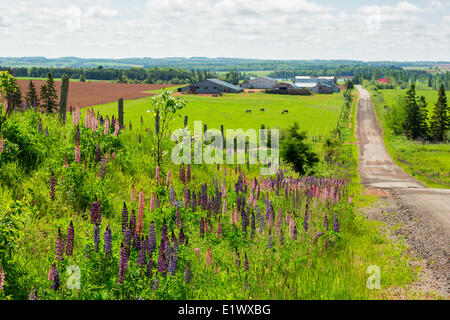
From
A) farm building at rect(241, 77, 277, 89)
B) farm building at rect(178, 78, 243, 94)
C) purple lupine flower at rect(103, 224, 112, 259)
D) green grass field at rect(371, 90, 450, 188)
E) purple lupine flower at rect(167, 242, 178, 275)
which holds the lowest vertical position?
green grass field at rect(371, 90, 450, 188)

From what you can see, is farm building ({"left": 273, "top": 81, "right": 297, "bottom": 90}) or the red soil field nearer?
the red soil field

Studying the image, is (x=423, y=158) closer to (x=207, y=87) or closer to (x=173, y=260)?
(x=173, y=260)

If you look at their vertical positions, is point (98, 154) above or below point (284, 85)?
below

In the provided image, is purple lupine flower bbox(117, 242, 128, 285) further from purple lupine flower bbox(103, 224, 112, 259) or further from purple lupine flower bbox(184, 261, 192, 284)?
purple lupine flower bbox(184, 261, 192, 284)

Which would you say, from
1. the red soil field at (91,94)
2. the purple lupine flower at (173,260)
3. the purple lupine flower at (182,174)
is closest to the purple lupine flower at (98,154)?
the purple lupine flower at (182,174)

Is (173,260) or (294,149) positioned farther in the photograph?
(294,149)

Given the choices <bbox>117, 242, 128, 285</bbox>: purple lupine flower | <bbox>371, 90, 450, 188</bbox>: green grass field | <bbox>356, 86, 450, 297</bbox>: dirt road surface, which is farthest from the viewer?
<bbox>371, 90, 450, 188</bbox>: green grass field

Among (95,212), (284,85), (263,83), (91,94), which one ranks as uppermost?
(263,83)

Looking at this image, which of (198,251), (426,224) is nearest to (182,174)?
(198,251)

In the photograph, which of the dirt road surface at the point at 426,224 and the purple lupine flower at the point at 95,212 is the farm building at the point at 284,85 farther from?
the purple lupine flower at the point at 95,212

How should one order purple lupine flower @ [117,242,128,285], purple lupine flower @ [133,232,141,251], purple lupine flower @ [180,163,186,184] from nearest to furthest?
purple lupine flower @ [117,242,128,285], purple lupine flower @ [133,232,141,251], purple lupine flower @ [180,163,186,184]

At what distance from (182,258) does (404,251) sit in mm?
6466

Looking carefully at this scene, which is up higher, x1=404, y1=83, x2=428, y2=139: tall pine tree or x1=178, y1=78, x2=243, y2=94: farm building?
x1=178, y1=78, x2=243, y2=94: farm building

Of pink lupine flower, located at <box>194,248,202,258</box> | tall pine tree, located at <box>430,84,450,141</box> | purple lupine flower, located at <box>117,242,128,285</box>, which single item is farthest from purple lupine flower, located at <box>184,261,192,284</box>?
tall pine tree, located at <box>430,84,450,141</box>
